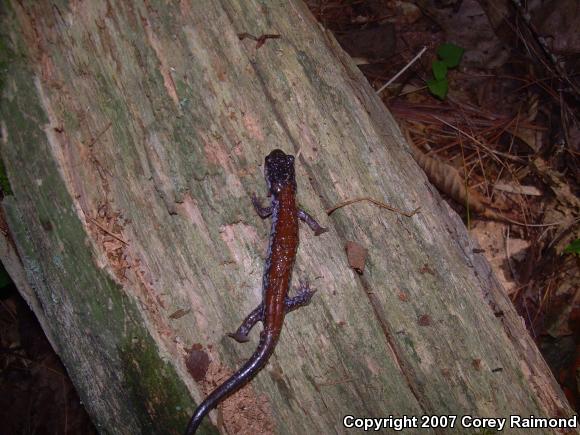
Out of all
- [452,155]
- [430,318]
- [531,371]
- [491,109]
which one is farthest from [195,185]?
[491,109]

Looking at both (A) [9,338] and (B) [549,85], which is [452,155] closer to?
(B) [549,85]

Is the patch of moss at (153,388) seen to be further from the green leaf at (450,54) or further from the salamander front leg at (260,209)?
the green leaf at (450,54)

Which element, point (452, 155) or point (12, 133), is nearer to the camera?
point (12, 133)

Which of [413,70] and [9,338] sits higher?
[413,70]

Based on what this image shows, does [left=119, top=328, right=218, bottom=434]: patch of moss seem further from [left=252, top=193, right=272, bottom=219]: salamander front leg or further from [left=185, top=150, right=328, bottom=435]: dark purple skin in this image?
[left=252, top=193, right=272, bottom=219]: salamander front leg

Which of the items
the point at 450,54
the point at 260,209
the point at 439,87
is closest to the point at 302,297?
the point at 260,209

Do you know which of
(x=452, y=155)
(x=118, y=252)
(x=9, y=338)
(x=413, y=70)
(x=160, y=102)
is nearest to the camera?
(x=118, y=252)

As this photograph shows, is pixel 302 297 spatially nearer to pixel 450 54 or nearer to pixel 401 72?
pixel 401 72
